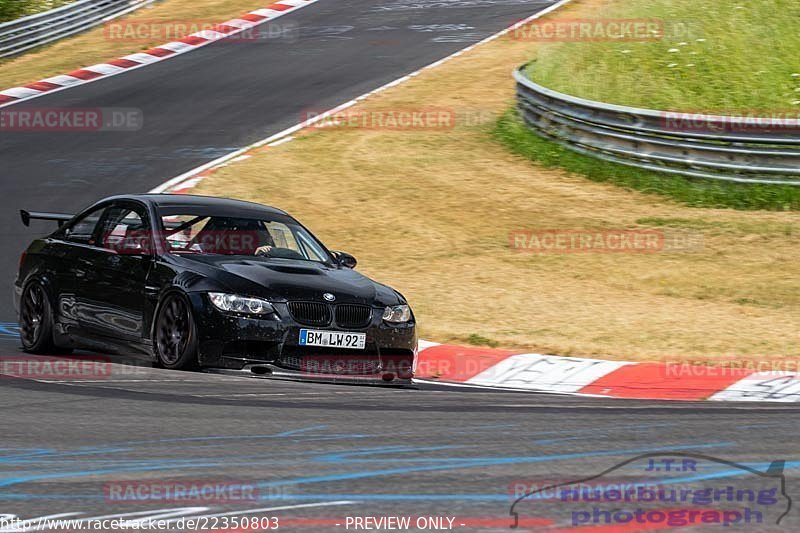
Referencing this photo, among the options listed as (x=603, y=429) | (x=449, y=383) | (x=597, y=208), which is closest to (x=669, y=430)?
(x=603, y=429)

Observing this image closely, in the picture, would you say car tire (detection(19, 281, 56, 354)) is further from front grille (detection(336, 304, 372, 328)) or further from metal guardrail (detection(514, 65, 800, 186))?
metal guardrail (detection(514, 65, 800, 186))

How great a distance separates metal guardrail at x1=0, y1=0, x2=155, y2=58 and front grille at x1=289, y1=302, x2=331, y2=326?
68.8 ft

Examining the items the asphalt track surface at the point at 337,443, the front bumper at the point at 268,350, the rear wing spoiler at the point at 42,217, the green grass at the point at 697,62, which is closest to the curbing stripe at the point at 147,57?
the green grass at the point at 697,62

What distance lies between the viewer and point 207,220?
1015 cm

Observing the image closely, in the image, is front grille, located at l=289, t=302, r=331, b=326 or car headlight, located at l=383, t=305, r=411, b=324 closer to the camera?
front grille, located at l=289, t=302, r=331, b=326

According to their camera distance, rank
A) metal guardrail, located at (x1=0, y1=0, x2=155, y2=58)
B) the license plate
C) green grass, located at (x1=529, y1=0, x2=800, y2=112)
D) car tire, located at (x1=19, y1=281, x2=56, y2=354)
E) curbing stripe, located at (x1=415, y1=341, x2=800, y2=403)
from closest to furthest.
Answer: the license plate → curbing stripe, located at (x1=415, y1=341, x2=800, y2=403) → car tire, located at (x1=19, y1=281, x2=56, y2=354) → green grass, located at (x1=529, y1=0, x2=800, y2=112) → metal guardrail, located at (x1=0, y1=0, x2=155, y2=58)

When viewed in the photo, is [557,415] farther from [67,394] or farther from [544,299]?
[544,299]

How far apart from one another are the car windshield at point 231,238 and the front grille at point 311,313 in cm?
97

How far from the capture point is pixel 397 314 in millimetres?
9609

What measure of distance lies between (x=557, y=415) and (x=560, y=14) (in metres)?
23.4

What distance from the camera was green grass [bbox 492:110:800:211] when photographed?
17.3m
